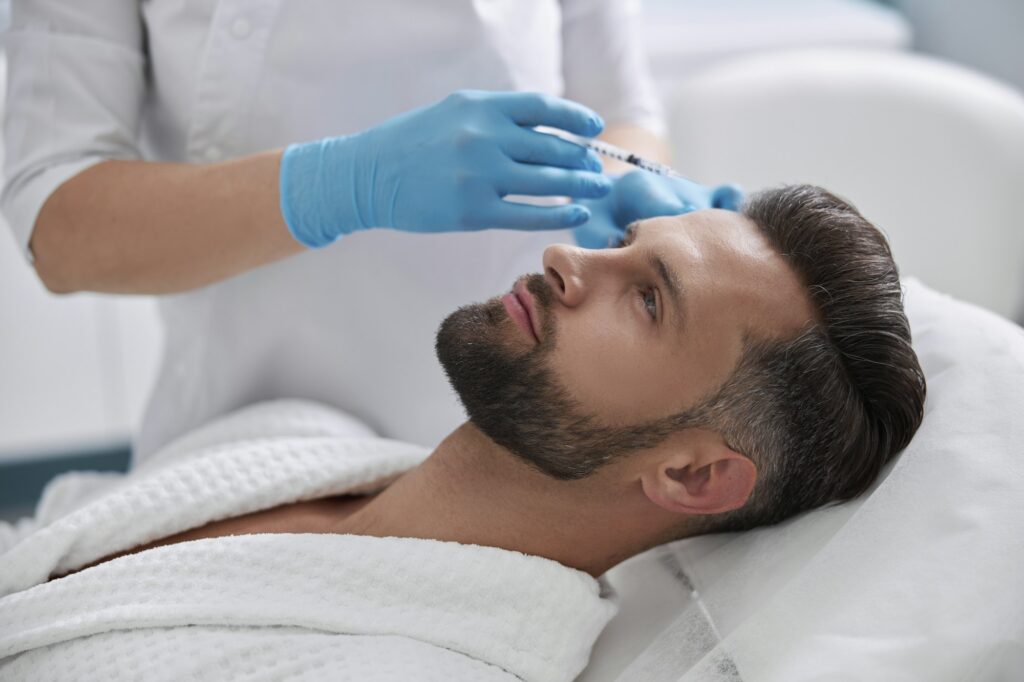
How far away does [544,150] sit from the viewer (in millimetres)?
1277

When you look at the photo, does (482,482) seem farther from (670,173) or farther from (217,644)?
(670,173)

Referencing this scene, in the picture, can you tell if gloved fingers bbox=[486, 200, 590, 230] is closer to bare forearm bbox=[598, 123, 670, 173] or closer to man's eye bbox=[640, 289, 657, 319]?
man's eye bbox=[640, 289, 657, 319]

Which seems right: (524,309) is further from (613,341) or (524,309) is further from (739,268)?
(739,268)

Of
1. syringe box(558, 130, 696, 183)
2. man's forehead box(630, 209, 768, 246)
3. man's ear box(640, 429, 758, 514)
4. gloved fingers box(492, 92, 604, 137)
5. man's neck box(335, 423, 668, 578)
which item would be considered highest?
gloved fingers box(492, 92, 604, 137)

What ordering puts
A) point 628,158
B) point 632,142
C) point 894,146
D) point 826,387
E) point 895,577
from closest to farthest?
point 895,577 → point 826,387 → point 628,158 → point 632,142 → point 894,146

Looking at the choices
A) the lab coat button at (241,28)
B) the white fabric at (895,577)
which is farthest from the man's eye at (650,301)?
the lab coat button at (241,28)

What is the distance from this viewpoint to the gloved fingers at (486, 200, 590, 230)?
1.27 m

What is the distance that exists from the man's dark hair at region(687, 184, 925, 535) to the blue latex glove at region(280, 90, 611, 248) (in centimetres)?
29

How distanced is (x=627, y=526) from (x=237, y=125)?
820 millimetres

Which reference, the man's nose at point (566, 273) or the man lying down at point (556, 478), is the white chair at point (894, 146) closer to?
the man lying down at point (556, 478)

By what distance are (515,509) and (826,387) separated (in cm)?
41

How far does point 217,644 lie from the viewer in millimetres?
1110

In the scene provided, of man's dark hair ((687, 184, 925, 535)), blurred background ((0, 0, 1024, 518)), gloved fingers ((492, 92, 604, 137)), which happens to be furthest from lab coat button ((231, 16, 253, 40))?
blurred background ((0, 0, 1024, 518))

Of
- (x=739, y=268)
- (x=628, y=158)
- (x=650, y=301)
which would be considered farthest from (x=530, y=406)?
(x=628, y=158)
